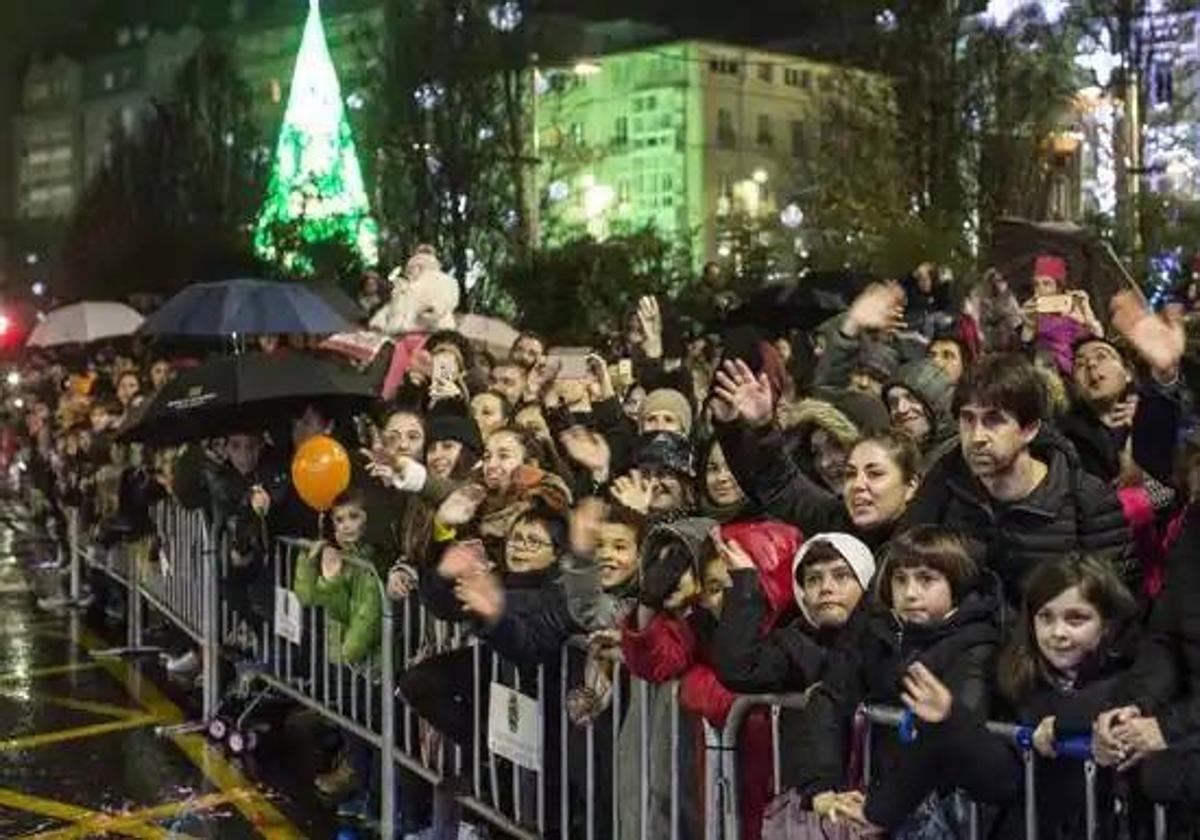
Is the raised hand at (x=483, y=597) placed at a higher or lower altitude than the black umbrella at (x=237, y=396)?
lower

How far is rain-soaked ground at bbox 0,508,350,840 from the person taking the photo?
26.3ft

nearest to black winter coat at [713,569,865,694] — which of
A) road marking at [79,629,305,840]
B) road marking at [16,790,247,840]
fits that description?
road marking at [79,629,305,840]

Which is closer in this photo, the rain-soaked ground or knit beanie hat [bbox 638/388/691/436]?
knit beanie hat [bbox 638/388/691/436]

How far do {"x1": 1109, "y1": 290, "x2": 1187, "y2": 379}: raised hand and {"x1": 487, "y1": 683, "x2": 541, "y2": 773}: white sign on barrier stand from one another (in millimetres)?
2317

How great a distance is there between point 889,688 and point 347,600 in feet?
12.6

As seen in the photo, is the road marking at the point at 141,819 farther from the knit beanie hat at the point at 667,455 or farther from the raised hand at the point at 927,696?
the raised hand at the point at 927,696

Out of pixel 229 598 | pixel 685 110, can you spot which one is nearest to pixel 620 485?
pixel 229 598

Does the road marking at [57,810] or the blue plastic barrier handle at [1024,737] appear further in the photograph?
the road marking at [57,810]

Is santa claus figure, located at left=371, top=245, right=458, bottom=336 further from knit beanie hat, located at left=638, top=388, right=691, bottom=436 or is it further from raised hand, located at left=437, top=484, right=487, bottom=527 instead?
raised hand, located at left=437, top=484, right=487, bottom=527

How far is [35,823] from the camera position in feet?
26.2

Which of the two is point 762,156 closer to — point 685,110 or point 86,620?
point 685,110

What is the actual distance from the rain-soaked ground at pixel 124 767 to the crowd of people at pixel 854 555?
1.43 feet

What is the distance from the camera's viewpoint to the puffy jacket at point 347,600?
24.9ft

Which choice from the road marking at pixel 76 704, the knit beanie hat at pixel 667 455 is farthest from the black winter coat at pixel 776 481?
the road marking at pixel 76 704
